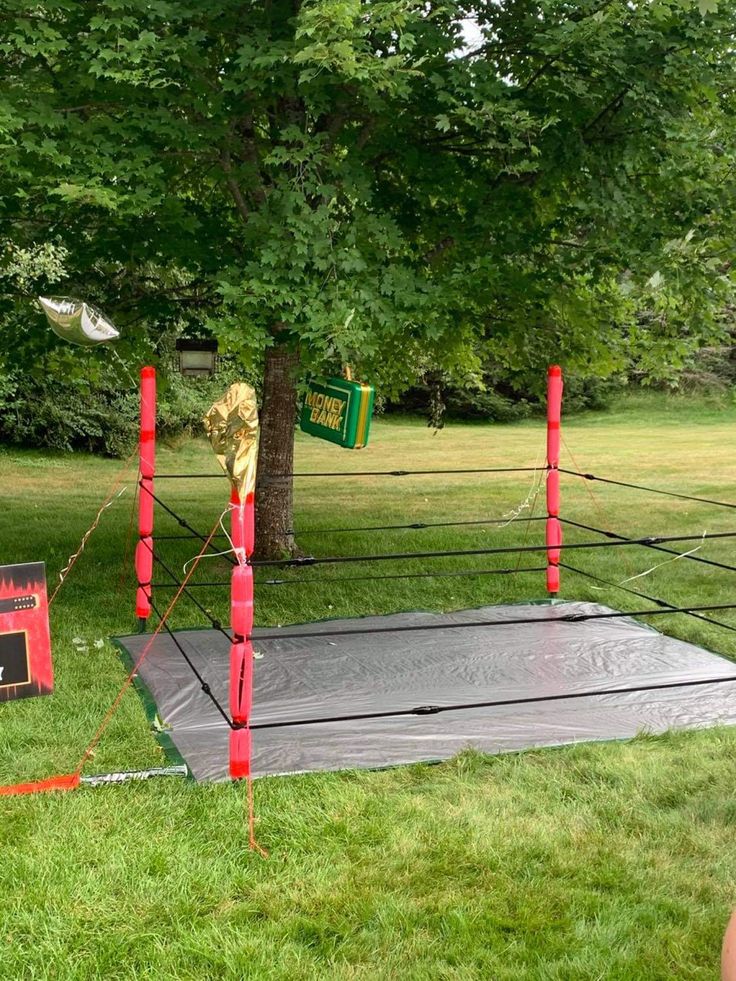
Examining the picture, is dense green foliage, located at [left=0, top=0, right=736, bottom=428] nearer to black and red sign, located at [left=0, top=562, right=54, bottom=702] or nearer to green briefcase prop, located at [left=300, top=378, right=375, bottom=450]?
green briefcase prop, located at [left=300, top=378, right=375, bottom=450]

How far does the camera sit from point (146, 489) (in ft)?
23.7

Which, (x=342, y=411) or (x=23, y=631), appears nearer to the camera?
(x=23, y=631)

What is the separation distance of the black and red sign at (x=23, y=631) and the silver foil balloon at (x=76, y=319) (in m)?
3.13

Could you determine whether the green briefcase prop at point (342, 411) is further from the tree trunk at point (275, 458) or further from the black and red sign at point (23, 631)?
the tree trunk at point (275, 458)

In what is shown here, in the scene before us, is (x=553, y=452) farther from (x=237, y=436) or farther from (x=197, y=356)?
(x=237, y=436)

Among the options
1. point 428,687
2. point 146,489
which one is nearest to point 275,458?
point 146,489

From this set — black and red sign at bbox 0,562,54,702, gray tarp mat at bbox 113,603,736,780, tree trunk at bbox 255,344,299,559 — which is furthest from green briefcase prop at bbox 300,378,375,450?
tree trunk at bbox 255,344,299,559

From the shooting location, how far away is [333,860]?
3963 mm

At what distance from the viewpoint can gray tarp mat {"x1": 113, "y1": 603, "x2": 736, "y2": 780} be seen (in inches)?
208

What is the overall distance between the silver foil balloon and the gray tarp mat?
221cm

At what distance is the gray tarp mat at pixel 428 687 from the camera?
17.3ft

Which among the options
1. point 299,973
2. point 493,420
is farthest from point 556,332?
point 493,420

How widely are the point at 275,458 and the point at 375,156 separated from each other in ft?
9.06

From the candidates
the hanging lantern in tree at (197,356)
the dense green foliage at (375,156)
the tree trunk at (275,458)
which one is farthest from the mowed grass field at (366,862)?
the hanging lantern in tree at (197,356)
